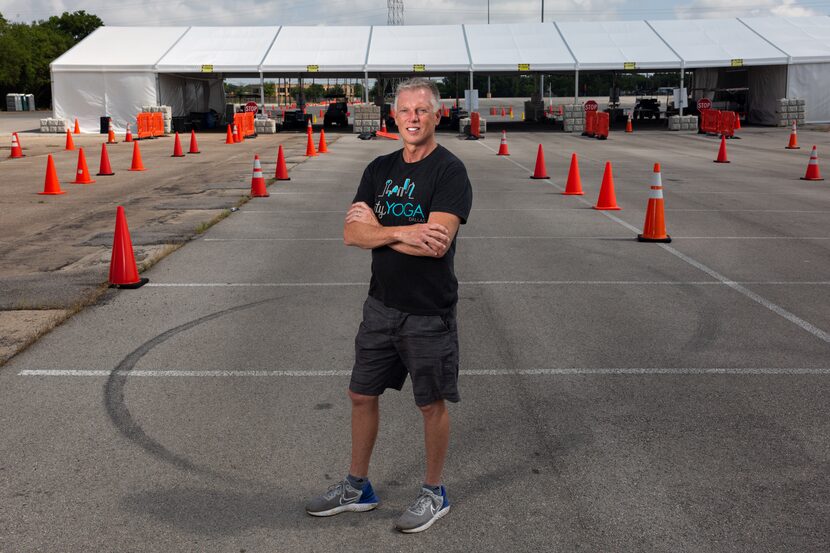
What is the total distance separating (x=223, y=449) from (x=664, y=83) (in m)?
155

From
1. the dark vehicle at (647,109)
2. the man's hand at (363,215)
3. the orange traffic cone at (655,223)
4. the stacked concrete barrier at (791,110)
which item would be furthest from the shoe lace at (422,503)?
the dark vehicle at (647,109)

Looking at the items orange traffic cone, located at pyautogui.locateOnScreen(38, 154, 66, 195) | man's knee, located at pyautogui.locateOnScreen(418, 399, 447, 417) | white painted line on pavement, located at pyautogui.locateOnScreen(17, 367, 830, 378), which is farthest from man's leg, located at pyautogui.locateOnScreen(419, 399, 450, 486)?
orange traffic cone, located at pyautogui.locateOnScreen(38, 154, 66, 195)

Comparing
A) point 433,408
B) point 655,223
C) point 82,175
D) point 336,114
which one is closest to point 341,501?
point 433,408

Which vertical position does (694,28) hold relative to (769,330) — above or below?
above

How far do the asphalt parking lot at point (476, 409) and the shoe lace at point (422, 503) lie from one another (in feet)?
0.38

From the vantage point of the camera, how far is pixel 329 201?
54.3 feet

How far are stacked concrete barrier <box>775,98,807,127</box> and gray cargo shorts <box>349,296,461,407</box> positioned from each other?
144 feet

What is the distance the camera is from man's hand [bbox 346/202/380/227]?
3.97 m

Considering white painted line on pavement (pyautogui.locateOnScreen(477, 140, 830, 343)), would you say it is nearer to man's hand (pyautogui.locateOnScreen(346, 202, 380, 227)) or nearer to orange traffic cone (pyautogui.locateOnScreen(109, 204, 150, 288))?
man's hand (pyautogui.locateOnScreen(346, 202, 380, 227))

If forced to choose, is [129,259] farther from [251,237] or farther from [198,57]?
[198,57]

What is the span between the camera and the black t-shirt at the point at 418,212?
3.89m

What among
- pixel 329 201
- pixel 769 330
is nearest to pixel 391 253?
pixel 769 330

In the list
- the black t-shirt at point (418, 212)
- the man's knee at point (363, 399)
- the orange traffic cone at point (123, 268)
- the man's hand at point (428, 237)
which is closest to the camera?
the man's hand at point (428, 237)

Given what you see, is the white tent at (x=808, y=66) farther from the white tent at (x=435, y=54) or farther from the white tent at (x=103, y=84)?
the white tent at (x=103, y=84)
